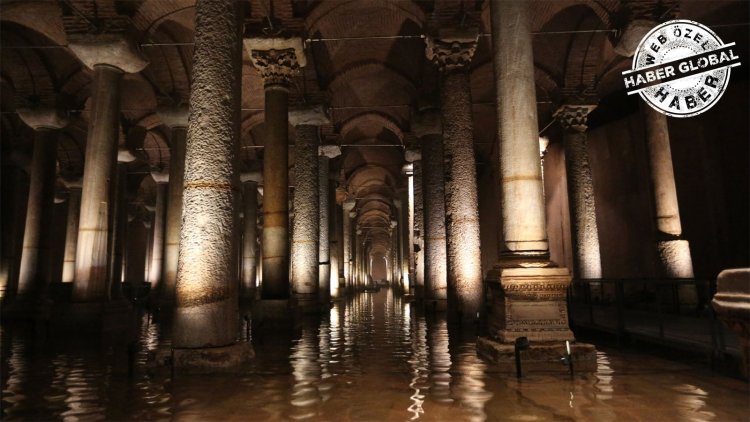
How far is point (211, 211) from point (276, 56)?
593 cm

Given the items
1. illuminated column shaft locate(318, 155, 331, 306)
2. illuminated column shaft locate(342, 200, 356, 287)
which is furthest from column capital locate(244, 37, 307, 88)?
illuminated column shaft locate(342, 200, 356, 287)

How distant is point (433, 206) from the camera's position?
13438 millimetres

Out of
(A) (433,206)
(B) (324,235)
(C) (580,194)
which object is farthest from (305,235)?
(C) (580,194)

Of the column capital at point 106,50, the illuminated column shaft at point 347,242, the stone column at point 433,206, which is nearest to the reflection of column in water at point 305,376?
the stone column at point 433,206

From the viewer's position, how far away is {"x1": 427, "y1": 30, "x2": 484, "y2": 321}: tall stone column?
31.4ft

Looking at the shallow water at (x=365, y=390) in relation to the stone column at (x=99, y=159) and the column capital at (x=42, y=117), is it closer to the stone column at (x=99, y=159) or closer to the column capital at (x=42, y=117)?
the stone column at (x=99, y=159)

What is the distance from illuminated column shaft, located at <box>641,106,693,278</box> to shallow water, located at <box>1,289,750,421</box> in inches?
196

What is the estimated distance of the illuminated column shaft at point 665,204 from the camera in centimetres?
1023

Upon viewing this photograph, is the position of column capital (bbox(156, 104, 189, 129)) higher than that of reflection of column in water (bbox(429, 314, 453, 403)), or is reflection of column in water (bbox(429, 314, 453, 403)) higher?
column capital (bbox(156, 104, 189, 129))

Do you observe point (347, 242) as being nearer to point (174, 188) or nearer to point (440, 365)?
point (174, 188)

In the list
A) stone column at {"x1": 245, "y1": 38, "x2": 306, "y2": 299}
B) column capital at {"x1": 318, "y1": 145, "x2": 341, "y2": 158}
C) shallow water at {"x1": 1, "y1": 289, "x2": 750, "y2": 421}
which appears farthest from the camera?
column capital at {"x1": 318, "y1": 145, "x2": 341, "y2": 158}

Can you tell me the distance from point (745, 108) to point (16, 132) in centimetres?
2395

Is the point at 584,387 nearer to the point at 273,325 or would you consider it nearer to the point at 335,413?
the point at 335,413

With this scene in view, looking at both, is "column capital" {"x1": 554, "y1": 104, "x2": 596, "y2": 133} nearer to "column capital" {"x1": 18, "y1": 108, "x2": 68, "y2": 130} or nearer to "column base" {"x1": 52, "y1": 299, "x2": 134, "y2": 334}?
"column base" {"x1": 52, "y1": 299, "x2": 134, "y2": 334}
